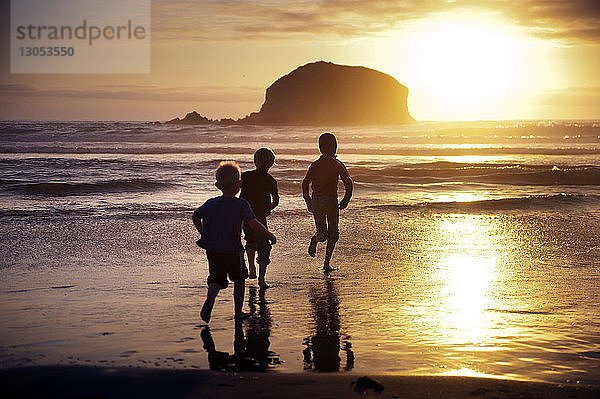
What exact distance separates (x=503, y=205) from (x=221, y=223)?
9.69 meters

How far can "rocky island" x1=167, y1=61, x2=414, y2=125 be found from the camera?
163 m

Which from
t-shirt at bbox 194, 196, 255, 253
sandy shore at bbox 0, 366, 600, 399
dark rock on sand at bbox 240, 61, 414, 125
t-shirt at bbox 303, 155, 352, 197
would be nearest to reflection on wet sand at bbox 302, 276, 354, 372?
sandy shore at bbox 0, 366, 600, 399

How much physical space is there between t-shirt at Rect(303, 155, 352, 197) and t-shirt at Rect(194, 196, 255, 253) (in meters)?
2.86

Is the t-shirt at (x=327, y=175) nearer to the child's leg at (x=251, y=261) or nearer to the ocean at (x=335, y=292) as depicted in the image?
the ocean at (x=335, y=292)

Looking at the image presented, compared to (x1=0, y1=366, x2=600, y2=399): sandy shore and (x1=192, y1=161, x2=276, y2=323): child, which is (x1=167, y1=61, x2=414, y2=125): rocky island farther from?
(x1=0, y1=366, x2=600, y2=399): sandy shore

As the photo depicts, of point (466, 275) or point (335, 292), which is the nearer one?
point (335, 292)

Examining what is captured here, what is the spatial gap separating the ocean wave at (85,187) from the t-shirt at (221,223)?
1213 centimetres

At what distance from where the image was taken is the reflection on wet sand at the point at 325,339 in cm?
401

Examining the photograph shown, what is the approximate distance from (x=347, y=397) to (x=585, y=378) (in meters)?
1.49

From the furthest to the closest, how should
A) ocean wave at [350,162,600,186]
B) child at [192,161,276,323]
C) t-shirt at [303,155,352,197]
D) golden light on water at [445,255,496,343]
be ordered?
ocean wave at [350,162,600,186] → t-shirt at [303,155,352,197] → child at [192,161,276,323] → golden light on water at [445,255,496,343]

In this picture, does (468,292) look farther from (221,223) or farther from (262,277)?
(221,223)

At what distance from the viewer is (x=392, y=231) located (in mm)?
10289

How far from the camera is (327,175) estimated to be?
789cm

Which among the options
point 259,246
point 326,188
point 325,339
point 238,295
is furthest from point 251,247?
point 325,339
